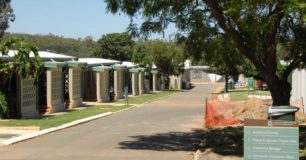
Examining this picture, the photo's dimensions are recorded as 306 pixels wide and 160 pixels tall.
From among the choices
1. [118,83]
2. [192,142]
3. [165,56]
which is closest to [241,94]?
[118,83]

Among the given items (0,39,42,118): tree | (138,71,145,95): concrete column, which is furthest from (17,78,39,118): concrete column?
(138,71,145,95): concrete column

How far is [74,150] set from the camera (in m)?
16.4

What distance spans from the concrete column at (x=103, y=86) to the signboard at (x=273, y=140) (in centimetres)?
3443

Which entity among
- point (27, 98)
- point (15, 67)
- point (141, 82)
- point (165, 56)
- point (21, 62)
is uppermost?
point (165, 56)

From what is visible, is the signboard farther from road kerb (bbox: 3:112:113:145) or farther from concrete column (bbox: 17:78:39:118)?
concrete column (bbox: 17:78:39:118)

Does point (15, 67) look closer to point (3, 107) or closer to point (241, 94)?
point (3, 107)

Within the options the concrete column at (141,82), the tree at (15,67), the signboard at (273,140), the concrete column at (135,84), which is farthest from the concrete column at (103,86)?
the signboard at (273,140)

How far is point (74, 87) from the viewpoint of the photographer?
3797 centimetres

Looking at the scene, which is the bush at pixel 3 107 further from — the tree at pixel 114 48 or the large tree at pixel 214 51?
the tree at pixel 114 48

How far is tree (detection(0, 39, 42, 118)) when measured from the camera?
26.0 m

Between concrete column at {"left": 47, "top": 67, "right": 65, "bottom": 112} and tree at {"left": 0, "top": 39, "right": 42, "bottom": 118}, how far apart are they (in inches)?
203

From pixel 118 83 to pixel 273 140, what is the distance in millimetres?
41959

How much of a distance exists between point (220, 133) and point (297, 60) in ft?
14.8

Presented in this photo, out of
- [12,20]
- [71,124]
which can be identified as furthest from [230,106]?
[12,20]
